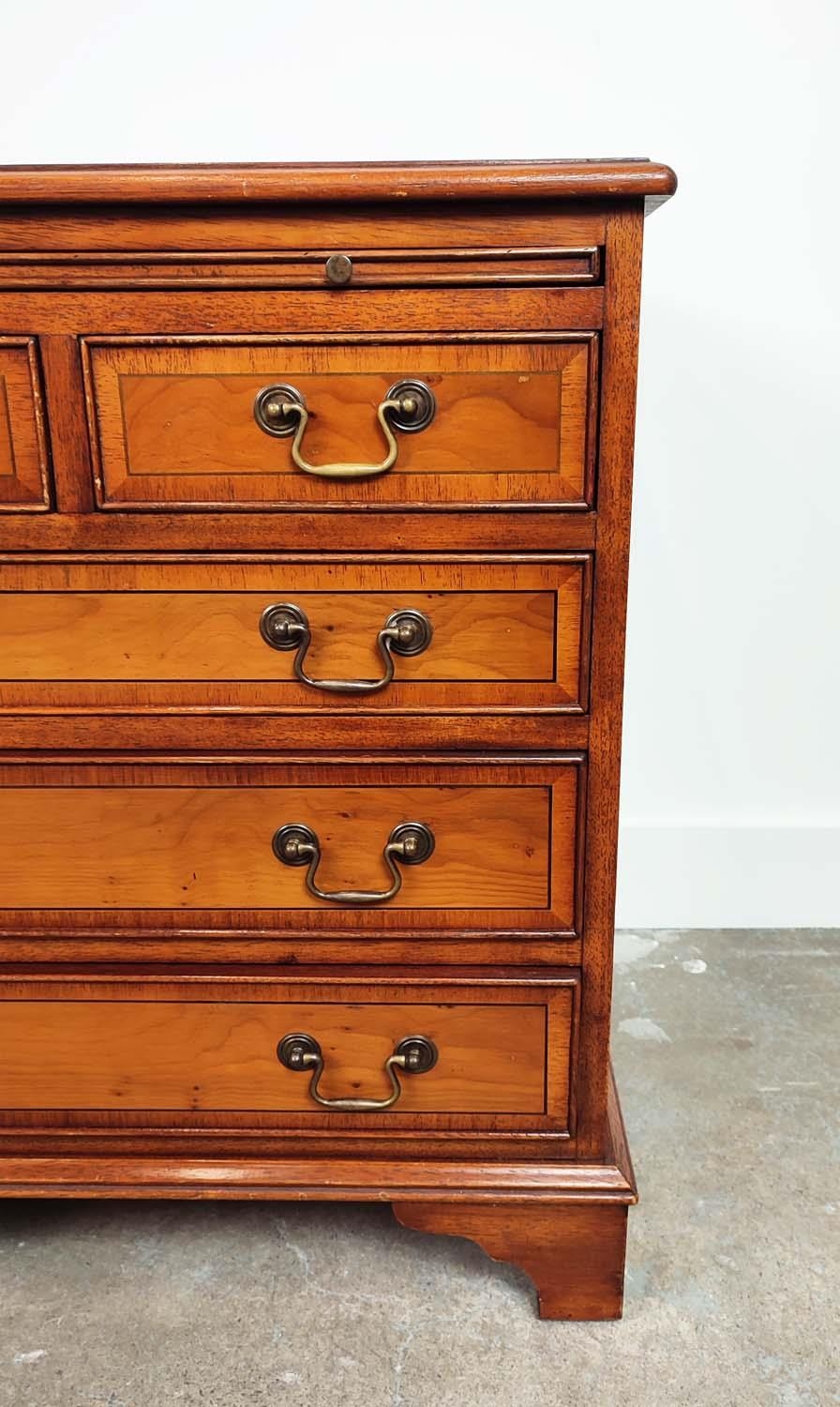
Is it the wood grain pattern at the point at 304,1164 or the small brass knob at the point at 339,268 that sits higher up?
the small brass knob at the point at 339,268

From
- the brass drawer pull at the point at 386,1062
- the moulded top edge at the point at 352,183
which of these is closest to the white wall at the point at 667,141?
the moulded top edge at the point at 352,183

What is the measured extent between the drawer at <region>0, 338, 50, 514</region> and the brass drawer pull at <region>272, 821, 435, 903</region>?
0.41 meters

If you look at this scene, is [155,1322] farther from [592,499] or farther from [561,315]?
[561,315]

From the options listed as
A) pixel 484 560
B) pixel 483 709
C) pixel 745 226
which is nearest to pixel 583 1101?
pixel 483 709

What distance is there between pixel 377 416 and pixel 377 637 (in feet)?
0.69

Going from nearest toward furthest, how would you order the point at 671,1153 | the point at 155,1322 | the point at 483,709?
the point at 483,709 → the point at 155,1322 → the point at 671,1153

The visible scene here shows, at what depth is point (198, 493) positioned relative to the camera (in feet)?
3.45

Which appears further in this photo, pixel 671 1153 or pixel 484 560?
pixel 671 1153

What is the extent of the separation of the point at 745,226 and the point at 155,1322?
1772 mm

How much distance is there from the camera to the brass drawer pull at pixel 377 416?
1.01 m

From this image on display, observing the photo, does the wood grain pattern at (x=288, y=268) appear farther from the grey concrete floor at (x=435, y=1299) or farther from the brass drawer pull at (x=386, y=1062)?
the grey concrete floor at (x=435, y=1299)

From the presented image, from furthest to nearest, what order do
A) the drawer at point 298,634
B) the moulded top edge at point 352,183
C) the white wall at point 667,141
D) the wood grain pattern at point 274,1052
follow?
the white wall at point 667,141 < the wood grain pattern at point 274,1052 < the drawer at point 298,634 < the moulded top edge at point 352,183

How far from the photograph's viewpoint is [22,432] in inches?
41.2

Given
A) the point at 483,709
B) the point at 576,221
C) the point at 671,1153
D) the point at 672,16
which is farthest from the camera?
the point at 672,16
